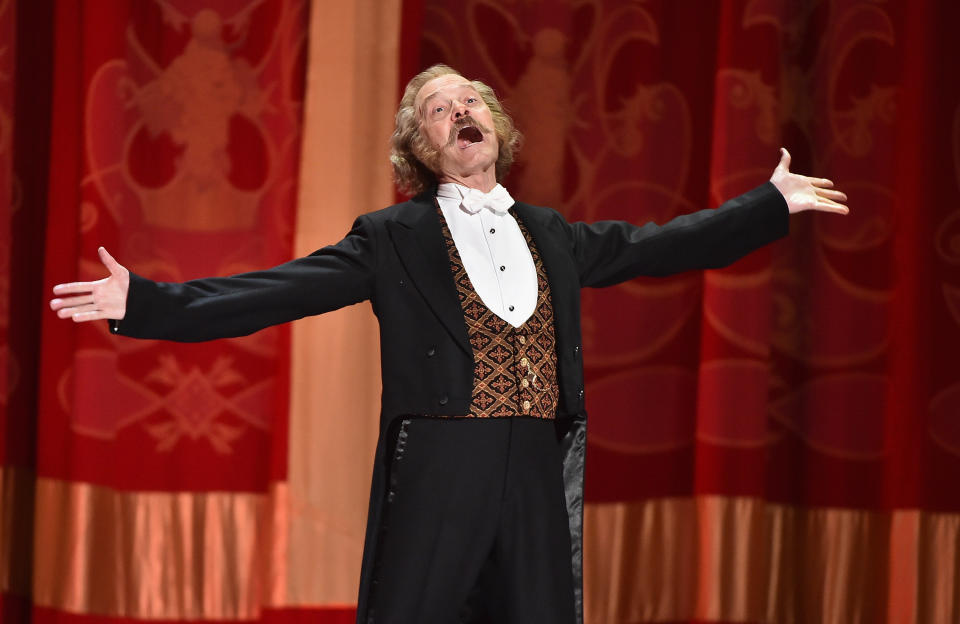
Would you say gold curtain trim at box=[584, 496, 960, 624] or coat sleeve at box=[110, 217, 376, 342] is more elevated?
coat sleeve at box=[110, 217, 376, 342]

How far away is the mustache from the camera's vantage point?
190cm

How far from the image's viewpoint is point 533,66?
2816 millimetres

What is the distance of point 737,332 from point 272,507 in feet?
4.23

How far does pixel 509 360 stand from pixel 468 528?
0.28 metres

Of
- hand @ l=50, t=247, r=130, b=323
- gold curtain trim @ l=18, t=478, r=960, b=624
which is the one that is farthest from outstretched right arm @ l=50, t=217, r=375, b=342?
gold curtain trim @ l=18, t=478, r=960, b=624

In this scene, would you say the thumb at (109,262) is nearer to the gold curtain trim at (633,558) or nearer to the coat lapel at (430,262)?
the coat lapel at (430,262)

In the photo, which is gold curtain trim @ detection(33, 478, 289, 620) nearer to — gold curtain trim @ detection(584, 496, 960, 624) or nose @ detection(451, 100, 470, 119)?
gold curtain trim @ detection(584, 496, 960, 624)

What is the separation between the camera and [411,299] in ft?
5.82

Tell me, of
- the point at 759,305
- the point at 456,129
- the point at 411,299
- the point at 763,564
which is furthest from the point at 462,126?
the point at 763,564

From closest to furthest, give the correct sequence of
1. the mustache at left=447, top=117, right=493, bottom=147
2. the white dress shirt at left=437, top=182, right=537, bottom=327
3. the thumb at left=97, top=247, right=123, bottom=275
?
the thumb at left=97, top=247, right=123, bottom=275 → the white dress shirt at left=437, top=182, right=537, bottom=327 → the mustache at left=447, top=117, right=493, bottom=147

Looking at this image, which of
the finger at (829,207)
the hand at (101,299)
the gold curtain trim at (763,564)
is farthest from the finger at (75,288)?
the gold curtain trim at (763,564)

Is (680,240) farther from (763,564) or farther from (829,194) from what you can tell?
(763,564)

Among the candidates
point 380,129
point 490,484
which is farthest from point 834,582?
point 380,129

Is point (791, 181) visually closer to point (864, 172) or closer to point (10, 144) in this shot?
point (864, 172)
